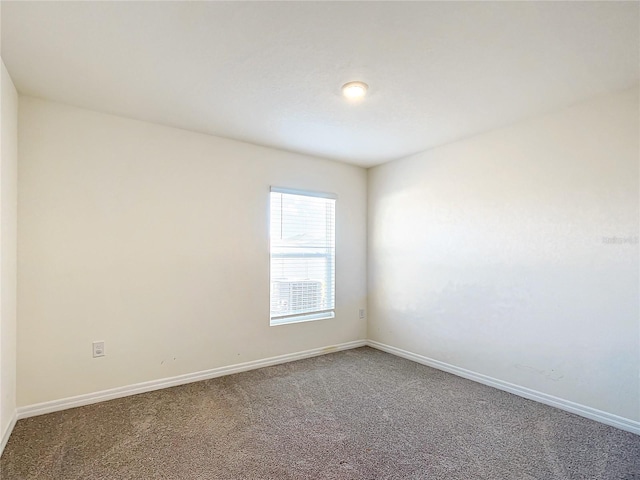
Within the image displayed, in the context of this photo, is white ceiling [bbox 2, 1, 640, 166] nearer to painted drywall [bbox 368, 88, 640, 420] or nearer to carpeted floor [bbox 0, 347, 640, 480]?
painted drywall [bbox 368, 88, 640, 420]

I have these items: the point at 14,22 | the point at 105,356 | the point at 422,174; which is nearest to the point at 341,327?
the point at 422,174

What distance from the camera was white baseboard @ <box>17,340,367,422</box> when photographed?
252 centimetres

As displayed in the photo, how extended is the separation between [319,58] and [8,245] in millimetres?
2310

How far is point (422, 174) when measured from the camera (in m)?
3.82

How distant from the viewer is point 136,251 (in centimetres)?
292

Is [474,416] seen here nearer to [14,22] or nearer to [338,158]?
[338,158]

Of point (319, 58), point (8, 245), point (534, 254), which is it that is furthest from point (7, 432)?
point (534, 254)

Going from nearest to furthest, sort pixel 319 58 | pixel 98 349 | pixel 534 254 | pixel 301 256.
Answer: 1. pixel 319 58
2. pixel 98 349
3. pixel 534 254
4. pixel 301 256

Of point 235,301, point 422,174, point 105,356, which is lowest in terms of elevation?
point 105,356

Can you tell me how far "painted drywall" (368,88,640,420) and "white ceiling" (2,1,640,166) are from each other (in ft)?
1.08

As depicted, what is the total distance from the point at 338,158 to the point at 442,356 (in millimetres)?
2472

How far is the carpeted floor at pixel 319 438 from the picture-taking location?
1.90m

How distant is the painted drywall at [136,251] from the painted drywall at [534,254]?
4.65 ft

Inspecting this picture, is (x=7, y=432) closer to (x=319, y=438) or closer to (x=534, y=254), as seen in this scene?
(x=319, y=438)
